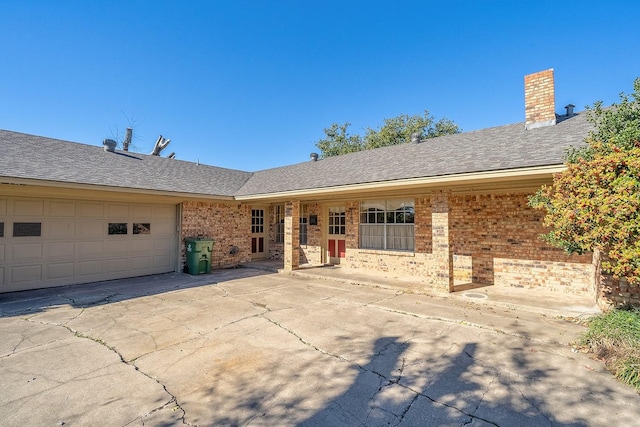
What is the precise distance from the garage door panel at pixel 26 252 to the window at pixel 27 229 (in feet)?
0.84

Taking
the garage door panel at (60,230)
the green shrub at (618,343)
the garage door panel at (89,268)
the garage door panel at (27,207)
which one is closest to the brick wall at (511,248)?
the green shrub at (618,343)

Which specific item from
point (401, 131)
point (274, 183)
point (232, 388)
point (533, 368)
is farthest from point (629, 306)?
point (401, 131)

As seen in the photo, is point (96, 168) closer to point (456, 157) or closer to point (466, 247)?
point (456, 157)

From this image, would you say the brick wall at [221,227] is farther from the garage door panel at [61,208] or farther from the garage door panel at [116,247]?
the garage door panel at [61,208]

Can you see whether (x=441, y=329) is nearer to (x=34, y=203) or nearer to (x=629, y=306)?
(x=629, y=306)

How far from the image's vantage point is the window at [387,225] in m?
9.57

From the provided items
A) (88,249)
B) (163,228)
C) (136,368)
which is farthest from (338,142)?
(136,368)

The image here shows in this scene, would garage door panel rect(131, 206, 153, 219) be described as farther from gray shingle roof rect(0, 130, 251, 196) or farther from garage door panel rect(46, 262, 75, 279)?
garage door panel rect(46, 262, 75, 279)

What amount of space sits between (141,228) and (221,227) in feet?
9.20

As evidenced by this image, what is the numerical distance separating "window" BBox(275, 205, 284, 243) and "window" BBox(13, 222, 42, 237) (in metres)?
8.13

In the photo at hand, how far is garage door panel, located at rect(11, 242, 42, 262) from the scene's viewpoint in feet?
24.6

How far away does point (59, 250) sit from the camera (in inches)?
319

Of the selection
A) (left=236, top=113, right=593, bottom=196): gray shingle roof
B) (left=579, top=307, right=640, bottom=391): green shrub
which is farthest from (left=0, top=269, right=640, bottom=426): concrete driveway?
(left=236, top=113, right=593, bottom=196): gray shingle roof

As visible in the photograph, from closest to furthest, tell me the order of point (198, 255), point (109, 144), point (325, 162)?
point (198, 255) → point (109, 144) → point (325, 162)
